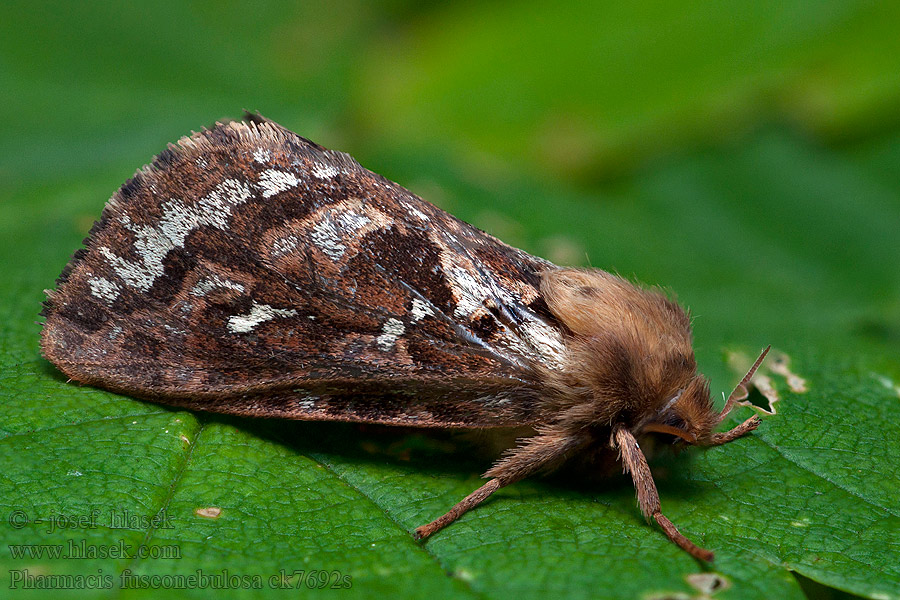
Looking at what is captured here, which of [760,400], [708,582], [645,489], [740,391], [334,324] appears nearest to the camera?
[708,582]

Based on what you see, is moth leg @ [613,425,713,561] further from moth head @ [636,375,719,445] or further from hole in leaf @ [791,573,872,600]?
hole in leaf @ [791,573,872,600]

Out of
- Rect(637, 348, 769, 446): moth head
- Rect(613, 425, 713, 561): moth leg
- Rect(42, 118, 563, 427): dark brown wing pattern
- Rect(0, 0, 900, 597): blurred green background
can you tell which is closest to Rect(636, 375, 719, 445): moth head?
Rect(637, 348, 769, 446): moth head

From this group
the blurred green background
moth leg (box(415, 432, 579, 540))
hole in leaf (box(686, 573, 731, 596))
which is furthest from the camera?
the blurred green background

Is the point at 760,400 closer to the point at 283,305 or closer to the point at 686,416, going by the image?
the point at 686,416

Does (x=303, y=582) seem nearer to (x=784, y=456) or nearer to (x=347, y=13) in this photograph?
(x=784, y=456)

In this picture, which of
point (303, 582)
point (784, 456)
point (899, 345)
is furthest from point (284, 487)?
point (899, 345)

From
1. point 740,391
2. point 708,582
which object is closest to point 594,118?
point 740,391

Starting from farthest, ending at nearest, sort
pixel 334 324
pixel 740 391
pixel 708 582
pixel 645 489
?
1. pixel 740 391
2. pixel 334 324
3. pixel 645 489
4. pixel 708 582
